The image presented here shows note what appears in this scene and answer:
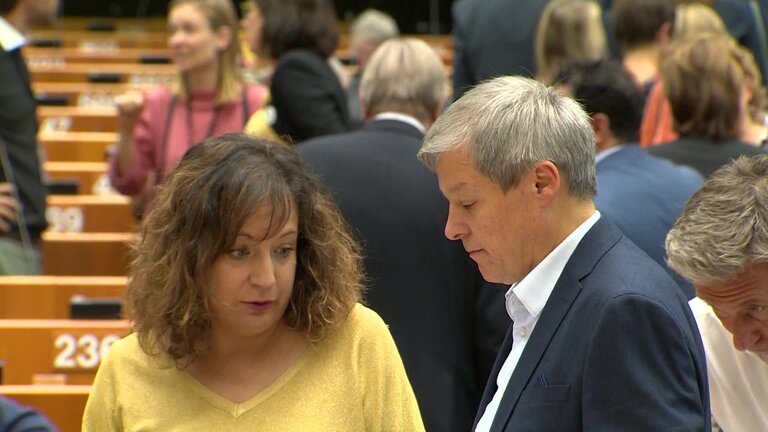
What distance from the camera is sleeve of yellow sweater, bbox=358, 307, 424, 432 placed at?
2.55 meters

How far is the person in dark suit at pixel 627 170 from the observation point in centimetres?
353

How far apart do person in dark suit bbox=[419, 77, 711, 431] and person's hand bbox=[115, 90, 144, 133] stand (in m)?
2.91

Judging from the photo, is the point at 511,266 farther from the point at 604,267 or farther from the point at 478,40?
the point at 478,40

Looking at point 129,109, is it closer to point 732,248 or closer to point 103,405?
point 103,405

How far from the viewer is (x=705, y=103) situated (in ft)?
13.9

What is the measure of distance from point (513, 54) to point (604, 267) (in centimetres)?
399

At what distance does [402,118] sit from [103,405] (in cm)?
137

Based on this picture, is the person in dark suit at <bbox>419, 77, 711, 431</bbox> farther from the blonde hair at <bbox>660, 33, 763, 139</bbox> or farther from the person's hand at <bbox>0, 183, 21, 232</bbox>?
the person's hand at <bbox>0, 183, 21, 232</bbox>

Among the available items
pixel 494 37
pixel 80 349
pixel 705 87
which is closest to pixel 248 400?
pixel 80 349

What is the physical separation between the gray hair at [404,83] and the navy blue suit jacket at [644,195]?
539 millimetres

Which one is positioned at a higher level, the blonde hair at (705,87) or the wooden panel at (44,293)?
the blonde hair at (705,87)

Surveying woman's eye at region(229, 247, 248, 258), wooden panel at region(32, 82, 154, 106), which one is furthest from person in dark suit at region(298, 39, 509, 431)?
wooden panel at region(32, 82, 154, 106)

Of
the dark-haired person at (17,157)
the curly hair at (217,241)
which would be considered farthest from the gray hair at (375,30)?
the curly hair at (217,241)

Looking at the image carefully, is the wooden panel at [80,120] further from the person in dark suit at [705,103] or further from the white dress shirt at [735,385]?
the white dress shirt at [735,385]
